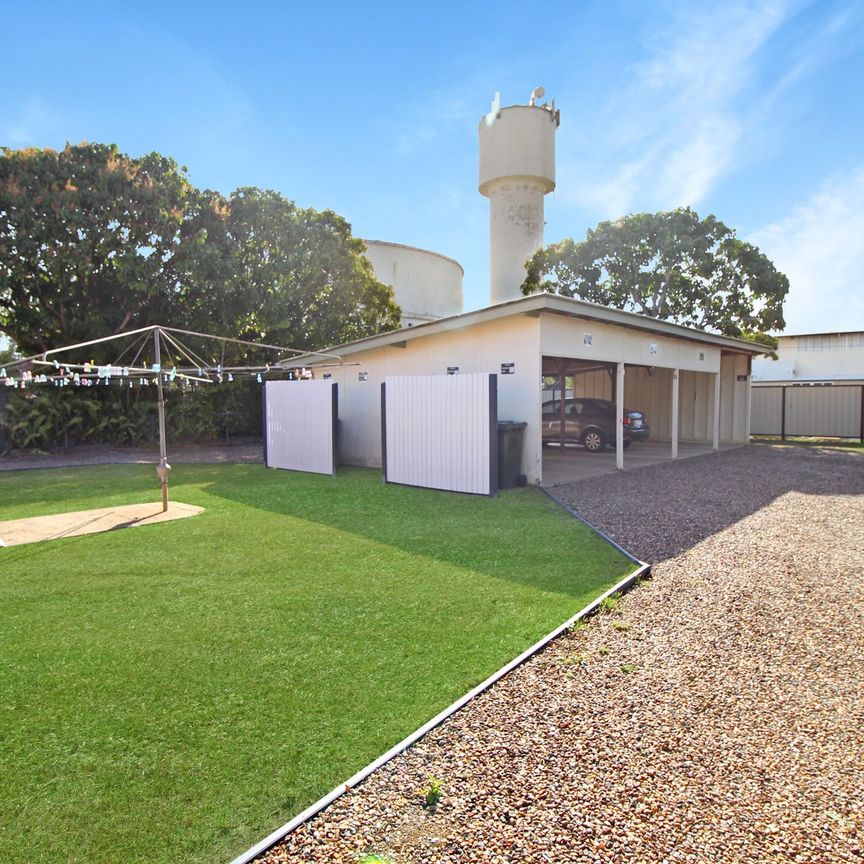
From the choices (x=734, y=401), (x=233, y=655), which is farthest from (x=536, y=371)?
(x=734, y=401)

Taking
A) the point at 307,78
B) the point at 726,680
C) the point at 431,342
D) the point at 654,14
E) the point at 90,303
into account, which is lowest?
the point at 726,680

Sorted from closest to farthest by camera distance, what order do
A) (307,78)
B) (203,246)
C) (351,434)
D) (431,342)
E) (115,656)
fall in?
(115,656)
(307,78)
(431,342)
(351,434)
(203,246)

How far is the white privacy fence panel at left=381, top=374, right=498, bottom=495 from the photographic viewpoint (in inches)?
356

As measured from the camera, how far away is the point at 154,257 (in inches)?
662

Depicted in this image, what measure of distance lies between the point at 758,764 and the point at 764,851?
55 cm

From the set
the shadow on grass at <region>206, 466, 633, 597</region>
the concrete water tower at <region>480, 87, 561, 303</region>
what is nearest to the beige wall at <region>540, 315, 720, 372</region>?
the shadow on grass at <region>206, 466, 633, 597</region>

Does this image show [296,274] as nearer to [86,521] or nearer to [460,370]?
[460,370]

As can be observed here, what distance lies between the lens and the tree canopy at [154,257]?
1567cm

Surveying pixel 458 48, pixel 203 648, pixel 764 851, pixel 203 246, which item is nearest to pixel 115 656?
pixel 203 648

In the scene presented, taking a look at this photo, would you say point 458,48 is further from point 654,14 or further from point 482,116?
point 482,116

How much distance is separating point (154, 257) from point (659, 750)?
18297mm

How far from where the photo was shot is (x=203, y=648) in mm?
3689

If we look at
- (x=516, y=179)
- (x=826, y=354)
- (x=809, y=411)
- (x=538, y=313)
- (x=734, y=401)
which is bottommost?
(x=809, y=411)

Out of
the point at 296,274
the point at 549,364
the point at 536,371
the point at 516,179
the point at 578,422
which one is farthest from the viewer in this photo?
the point at 516,179
